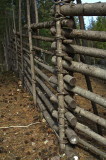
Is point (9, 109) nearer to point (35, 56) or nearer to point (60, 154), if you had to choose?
point (35, 56)

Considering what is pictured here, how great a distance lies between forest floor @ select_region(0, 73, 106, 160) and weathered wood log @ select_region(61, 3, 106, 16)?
2.32 meters

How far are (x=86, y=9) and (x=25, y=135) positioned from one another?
292cm

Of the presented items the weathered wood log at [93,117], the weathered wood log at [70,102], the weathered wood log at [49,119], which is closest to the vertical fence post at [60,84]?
the weathered wood log at [70,102]

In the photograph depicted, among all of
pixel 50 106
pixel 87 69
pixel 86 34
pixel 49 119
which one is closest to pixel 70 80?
pixel 87 69

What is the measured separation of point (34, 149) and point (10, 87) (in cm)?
483

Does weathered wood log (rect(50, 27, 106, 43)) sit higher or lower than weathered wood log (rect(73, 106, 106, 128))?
higher

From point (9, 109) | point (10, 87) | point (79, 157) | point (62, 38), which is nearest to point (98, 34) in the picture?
point (62, 38)

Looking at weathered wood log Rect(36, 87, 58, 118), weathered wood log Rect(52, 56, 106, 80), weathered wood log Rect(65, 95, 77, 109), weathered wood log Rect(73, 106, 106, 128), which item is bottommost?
weathered wood log Rect(36, 87, 58, 118)

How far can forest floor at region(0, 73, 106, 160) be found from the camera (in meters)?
3.99

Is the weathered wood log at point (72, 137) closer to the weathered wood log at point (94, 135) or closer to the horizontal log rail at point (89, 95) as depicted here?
the weathered wood log at point (94, 135)

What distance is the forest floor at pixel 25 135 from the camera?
13.1ft

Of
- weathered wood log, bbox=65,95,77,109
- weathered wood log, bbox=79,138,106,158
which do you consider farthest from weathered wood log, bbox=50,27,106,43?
weathered wood log, bbox=79,138,106,158

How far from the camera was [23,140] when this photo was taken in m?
4.54

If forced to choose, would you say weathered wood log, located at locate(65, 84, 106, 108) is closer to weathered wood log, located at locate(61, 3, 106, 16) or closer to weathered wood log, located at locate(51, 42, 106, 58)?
weathered wood log, located at locate(51, 42, 106, 58)
